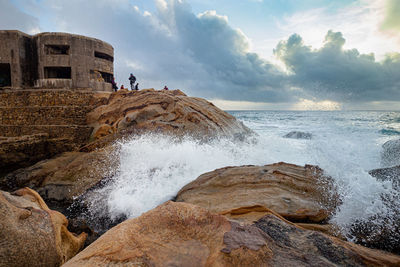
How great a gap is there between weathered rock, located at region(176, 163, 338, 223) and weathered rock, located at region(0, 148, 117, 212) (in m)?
2.39

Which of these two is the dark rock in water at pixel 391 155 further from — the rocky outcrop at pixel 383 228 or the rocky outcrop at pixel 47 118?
the rocky outcrop at pixel 47 118

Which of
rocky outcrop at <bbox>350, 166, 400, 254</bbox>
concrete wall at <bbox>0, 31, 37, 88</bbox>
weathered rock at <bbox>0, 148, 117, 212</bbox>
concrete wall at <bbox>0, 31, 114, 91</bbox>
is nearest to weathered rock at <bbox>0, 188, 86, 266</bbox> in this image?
weathered rock at <bbox>0, 148, 117, 212</bbox>

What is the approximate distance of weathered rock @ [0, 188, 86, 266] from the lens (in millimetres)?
1851

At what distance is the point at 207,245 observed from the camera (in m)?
1.58

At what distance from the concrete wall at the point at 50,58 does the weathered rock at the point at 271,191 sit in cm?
1165

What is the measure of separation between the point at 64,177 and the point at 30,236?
355 cm

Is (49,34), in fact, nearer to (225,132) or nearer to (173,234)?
(225,132)

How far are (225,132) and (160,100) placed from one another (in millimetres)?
2844


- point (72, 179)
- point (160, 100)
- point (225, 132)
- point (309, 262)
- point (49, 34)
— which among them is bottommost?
point (72, 179)

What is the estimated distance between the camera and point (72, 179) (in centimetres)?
504

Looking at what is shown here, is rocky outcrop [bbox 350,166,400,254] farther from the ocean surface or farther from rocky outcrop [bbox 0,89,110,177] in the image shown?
rocky outcrop [bbox 0,89,110,177]

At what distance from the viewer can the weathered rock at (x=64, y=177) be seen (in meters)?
4.75

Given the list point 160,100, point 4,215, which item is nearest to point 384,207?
point 4,215

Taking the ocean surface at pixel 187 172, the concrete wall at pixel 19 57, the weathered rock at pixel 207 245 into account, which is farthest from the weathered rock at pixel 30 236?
the concrete wall at pixel 19 57
